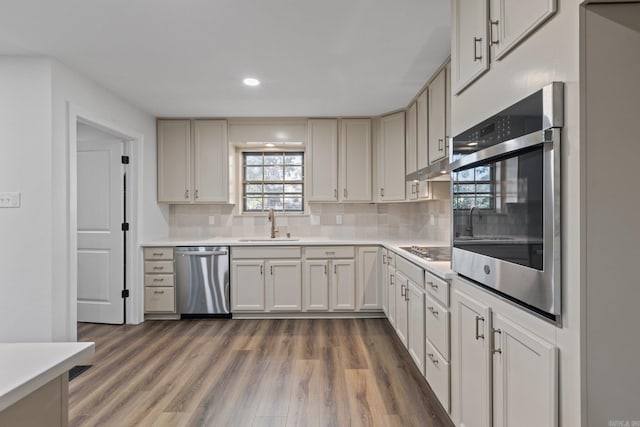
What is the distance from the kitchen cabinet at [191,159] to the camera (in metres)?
4.28

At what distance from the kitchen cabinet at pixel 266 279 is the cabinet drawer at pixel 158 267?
0.70 meters

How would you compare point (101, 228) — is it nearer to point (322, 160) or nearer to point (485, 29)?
Answer: point (322, 160)

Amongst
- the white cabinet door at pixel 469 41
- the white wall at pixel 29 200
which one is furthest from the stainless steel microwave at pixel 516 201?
the white wall at pixel 29 200

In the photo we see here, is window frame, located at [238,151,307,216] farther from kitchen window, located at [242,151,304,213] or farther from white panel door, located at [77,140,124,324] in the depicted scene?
white panel door, located at [77,140,124,324]

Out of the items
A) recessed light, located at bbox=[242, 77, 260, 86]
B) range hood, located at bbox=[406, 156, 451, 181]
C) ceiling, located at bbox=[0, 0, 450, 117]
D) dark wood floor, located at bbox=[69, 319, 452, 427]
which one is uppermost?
ceiling, located at bbox=[0, 0, 450, 117]

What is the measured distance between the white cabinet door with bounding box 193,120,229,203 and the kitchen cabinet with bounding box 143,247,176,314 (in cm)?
83

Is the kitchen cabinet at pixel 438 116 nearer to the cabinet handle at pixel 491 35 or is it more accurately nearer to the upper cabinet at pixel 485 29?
the upper cabinet at pixel 485 29

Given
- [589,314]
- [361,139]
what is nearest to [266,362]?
[589,314]

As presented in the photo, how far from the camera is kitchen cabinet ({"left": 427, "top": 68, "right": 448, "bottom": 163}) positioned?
2.74 meters

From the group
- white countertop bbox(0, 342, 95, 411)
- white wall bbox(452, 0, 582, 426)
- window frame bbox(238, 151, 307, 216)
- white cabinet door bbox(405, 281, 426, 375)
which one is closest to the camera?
white countertop bbox(0, 342, 95, 411)

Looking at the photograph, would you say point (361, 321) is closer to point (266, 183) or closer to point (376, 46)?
point (266, 183)

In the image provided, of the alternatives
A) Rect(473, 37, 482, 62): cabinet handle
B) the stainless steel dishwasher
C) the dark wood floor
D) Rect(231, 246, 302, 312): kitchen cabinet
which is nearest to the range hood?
Rect(473, 37, 482, 62): cabinet handle

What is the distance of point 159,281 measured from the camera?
3.93 meters

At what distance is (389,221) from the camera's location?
448 cm
